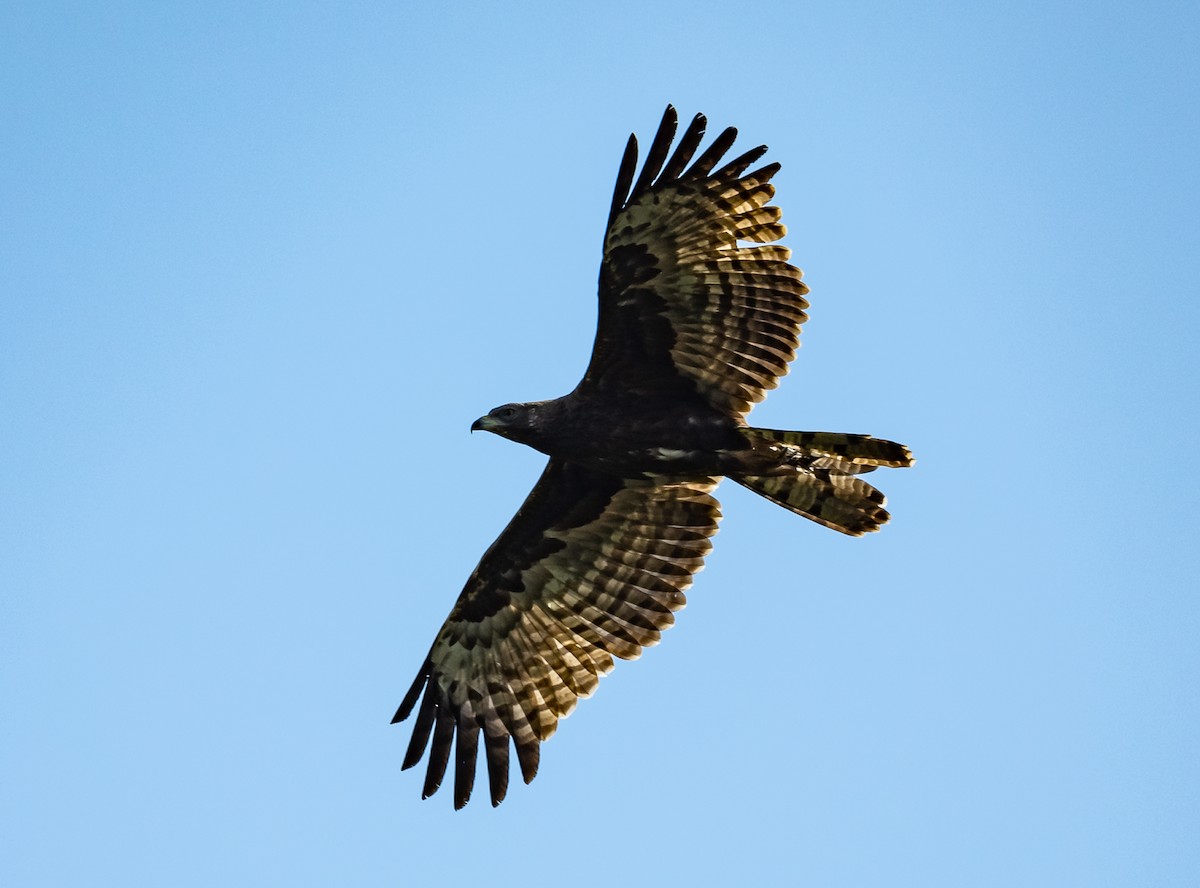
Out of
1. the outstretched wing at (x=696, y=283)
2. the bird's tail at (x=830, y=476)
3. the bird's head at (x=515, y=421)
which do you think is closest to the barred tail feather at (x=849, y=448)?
the bird's tail at (x=830, y=476)

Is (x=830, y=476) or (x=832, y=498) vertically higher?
(x=830, y=476)

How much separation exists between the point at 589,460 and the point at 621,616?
1555 millimetres

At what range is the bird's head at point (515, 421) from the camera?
41.2ft

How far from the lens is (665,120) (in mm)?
11820

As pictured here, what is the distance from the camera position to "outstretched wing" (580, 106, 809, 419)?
11984 mm

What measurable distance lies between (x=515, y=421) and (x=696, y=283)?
5.59 feet

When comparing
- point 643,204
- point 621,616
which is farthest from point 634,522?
point 643,204

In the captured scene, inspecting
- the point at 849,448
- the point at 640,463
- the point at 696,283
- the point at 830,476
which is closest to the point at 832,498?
the point at 830,476

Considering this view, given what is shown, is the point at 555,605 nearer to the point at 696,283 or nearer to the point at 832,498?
the point at 832,498

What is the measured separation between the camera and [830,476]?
489 inches

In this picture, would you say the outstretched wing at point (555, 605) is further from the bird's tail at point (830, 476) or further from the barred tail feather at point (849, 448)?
the barred tail feather at point (849, 448)

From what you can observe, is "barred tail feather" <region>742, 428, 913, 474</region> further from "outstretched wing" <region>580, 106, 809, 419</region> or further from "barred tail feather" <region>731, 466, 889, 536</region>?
"outstretched wing" <region>580, 106, 809, 419</region>

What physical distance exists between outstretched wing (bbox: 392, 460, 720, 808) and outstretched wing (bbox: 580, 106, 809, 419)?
→ 1165mm

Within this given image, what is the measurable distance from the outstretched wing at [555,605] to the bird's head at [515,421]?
3.51 feet
